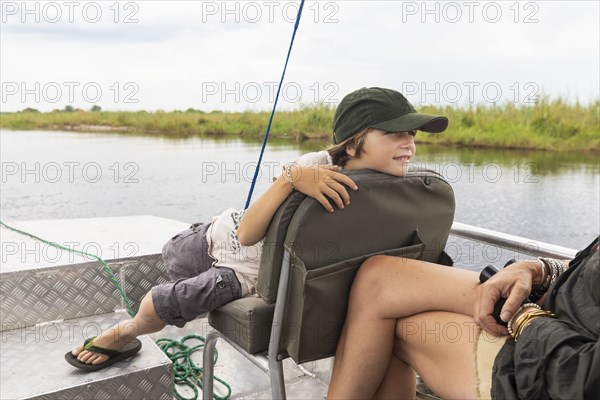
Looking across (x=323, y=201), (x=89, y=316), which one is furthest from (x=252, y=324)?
(x=89, y=316)

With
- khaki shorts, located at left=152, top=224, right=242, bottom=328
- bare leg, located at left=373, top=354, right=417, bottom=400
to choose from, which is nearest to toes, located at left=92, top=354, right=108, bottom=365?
khaki shorts, located at left=152, top=224, right=242, bottom=328

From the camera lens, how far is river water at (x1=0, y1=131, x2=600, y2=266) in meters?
3.09

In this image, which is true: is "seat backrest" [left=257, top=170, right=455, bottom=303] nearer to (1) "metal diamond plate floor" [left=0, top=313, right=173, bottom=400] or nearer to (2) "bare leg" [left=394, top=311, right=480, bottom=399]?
(2) "bare leg" [left=394, top=311, right=480, bottom=399]

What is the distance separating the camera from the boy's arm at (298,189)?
1178 mm

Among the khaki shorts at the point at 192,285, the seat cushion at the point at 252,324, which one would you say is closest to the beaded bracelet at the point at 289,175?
the seat cushion at the point at 252,324

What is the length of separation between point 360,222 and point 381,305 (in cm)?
18

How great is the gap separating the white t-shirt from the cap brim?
0.59 feet

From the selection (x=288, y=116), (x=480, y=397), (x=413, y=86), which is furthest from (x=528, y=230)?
(x=480, y=397)

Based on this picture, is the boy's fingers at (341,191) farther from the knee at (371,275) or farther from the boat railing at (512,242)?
the boat railing at (512,242)

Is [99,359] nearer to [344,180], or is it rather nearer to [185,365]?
[185,365]

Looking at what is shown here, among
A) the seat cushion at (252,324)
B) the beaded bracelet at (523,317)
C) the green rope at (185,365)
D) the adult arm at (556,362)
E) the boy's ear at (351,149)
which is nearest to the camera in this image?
the adult arm at (556,362)

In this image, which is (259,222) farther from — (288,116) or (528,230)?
(528,230)

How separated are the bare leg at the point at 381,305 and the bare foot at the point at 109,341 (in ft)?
2.51

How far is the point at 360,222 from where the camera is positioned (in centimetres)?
124
